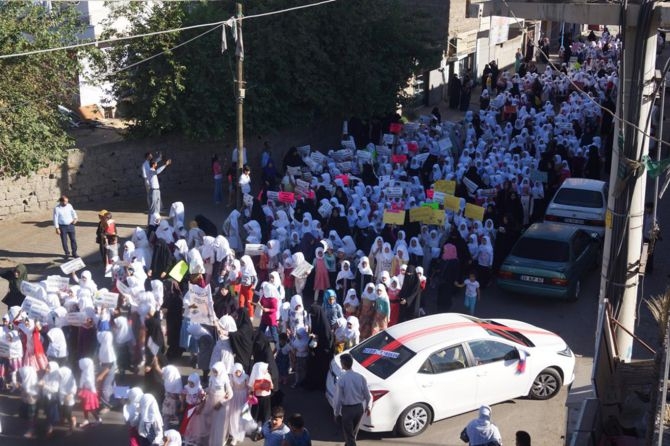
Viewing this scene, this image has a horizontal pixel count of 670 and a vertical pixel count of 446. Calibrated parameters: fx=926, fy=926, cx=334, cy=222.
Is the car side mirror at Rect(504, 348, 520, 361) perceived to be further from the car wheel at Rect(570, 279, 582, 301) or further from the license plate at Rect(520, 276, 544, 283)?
the car wheel at Rect(570, 279, 582, 301)

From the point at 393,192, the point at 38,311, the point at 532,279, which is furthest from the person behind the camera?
the point at 393,192

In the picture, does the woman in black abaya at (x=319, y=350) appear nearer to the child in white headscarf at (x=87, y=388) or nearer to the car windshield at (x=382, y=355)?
the car windshield at (x=382, y=355)

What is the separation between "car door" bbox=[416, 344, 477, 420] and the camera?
11.0 m

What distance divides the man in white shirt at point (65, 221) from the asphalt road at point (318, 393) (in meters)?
0.58

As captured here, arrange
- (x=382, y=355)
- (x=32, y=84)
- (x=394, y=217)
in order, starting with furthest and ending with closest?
(x=32, y=84)
(x=394, y=217)
(x=382, y=355)

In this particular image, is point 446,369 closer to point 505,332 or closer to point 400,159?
point 505,332

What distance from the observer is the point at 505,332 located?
12.0 meters

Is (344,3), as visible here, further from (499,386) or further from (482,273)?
(499,386)

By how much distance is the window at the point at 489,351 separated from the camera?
11.4 metres

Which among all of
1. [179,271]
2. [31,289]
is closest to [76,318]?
[31,289]

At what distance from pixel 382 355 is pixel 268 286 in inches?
91.8

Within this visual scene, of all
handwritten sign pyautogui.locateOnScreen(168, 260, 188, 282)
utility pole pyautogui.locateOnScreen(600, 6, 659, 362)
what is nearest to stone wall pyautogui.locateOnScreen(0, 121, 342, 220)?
handwritten sign pyautogui.locateOnScreen(168, 260, 188, 282)

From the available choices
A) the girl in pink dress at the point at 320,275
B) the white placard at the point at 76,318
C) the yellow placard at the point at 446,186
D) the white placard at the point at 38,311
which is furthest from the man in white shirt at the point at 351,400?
the yellow placard at the point at 446,186

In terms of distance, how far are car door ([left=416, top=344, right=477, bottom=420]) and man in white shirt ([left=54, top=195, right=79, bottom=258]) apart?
8.22 m
